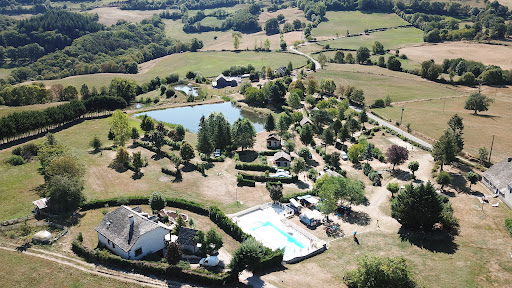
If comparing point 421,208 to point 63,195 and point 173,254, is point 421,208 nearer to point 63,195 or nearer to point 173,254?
point 173,254

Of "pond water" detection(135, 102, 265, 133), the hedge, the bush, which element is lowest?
"pond water" detection(135, 102, 265, 133)

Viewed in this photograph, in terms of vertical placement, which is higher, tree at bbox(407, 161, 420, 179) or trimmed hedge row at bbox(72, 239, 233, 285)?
trimmed hedge row at bbox(72, 239, 233, 285)

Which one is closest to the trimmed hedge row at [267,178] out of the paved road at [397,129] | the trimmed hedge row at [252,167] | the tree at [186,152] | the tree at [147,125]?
the trimmed hedge row at [252,167]

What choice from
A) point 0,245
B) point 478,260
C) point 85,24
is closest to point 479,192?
point 478,260

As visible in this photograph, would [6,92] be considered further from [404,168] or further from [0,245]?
[404,168]

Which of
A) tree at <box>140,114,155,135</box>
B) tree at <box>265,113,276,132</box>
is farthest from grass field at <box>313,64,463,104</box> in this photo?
tree at <box>140,114,155,135</box>

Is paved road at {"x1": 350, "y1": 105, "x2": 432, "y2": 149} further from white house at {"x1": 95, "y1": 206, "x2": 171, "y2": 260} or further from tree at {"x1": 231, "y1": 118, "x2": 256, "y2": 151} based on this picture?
white house at {"x1": 95, "y1": 206, "x2": 171, "y2": 260}
